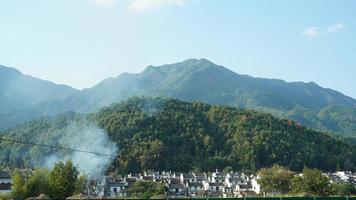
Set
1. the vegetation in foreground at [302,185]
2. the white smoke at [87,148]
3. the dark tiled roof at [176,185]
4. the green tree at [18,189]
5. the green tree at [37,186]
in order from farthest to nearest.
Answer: the white smoke at [87,148] → the dark tiled roof at [176,185] → the vegetation in foreground at [302,185] → the green tree at [37,186] → the green tree at [18,189]

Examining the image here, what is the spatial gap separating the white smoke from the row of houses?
1255cm

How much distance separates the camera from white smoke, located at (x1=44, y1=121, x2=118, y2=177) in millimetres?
94062

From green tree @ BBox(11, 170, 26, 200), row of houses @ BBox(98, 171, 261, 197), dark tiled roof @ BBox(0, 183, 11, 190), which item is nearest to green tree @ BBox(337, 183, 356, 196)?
row of houses @ BBox(98, 171, 261, 197)

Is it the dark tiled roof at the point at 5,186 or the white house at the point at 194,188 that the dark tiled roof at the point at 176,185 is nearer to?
the white house at the point at 194,188

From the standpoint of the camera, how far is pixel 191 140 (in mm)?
109625

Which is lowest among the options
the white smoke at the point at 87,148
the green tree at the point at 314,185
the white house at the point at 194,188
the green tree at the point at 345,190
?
the white house at the point at 194,188

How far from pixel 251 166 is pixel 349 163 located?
2481 centimetres

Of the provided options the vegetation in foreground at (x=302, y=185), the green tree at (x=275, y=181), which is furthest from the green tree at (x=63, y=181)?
the green tree at (x=275, y=181)

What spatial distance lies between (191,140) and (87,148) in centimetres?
2346

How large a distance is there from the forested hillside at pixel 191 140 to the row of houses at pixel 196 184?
1378 centimetres

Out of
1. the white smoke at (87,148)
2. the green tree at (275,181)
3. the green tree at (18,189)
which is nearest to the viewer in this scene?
the green tree at (18,189)

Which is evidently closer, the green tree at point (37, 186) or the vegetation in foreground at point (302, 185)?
the green tree at point (37, 186)

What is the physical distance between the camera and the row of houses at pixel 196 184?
6956 cm

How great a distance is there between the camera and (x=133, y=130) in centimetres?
10950
